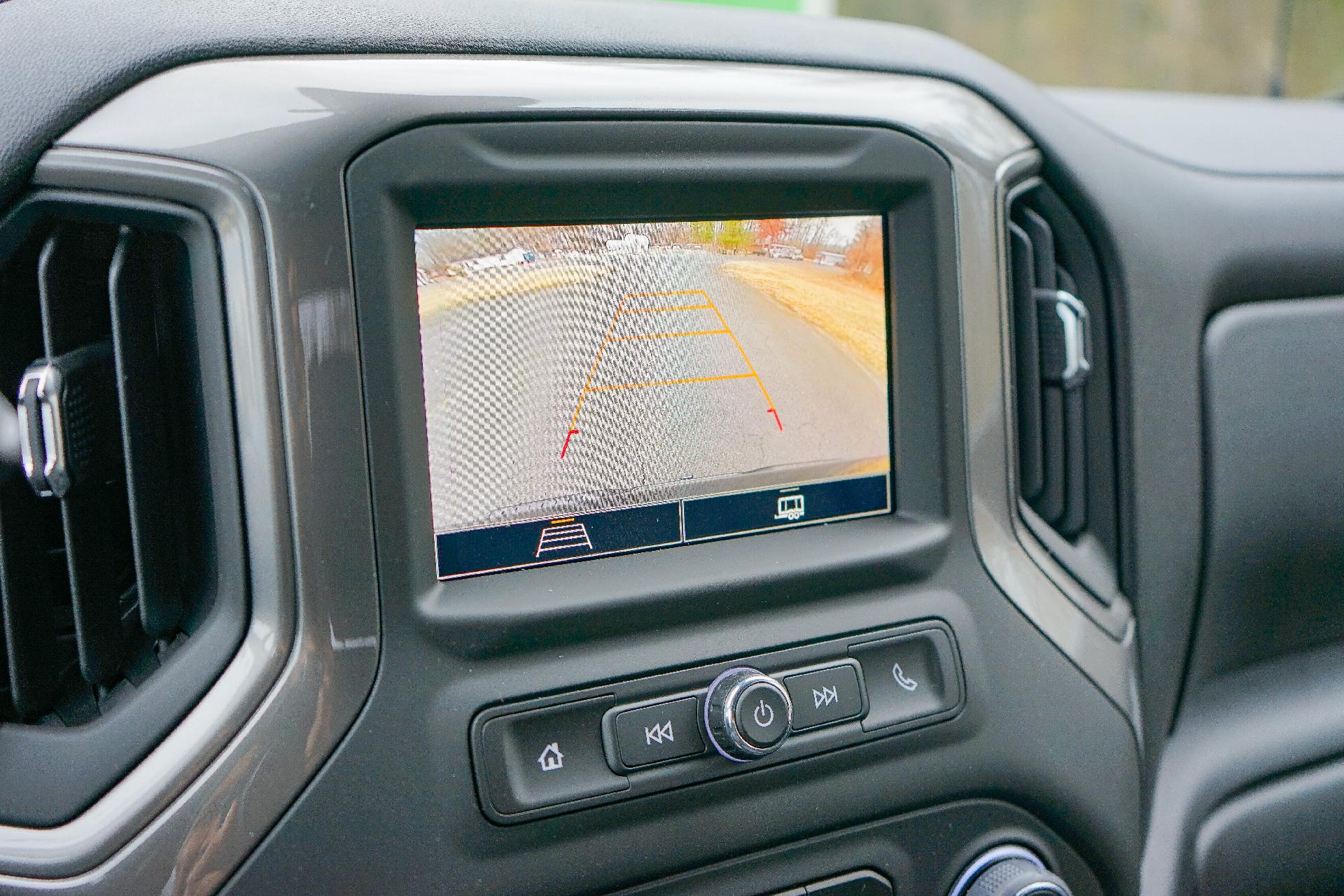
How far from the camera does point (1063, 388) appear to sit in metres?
1.13

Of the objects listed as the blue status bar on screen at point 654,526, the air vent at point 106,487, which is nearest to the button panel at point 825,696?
the blue status bar on screen at point 654,526

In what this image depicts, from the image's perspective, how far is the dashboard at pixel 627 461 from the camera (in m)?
0.77

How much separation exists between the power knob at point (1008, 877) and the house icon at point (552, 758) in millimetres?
466

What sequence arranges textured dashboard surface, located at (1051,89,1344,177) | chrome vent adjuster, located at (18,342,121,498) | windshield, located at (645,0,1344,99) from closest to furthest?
chrome vent adjuster, located at (18,342,121,498) < textured dashboard surface, located at (1051,89,1344,177) < windshield, located at (645,0,1344,99)

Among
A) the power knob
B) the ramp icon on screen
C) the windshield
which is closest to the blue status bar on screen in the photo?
the ramp icon on screen

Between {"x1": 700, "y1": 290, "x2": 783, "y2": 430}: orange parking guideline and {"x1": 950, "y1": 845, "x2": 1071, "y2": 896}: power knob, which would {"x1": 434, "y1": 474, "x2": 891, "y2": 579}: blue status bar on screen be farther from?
{"x1": 950, "y1": 845, "x2": 1071, "y2": 896}: power knob

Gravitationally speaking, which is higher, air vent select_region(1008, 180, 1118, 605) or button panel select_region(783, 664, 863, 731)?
air vent select_region(1008, 180, 1118, 605)

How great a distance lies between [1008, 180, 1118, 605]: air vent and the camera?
1.12m

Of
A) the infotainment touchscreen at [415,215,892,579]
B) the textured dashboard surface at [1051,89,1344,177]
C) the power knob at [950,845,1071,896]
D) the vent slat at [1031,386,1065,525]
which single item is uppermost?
the textured dashboard surface at [1051,89,1344,177]

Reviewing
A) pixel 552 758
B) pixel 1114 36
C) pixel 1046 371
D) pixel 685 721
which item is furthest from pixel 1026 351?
pixel 1114 36

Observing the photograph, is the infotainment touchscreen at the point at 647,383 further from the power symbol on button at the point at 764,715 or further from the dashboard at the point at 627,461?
the power symbol on button at the point at 764,715

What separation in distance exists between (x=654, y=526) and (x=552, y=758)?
0.21 meters

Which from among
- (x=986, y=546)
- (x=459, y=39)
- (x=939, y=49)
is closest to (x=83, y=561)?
(x=459, y=39)

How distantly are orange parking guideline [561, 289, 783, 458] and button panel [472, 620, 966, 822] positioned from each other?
0.21m
